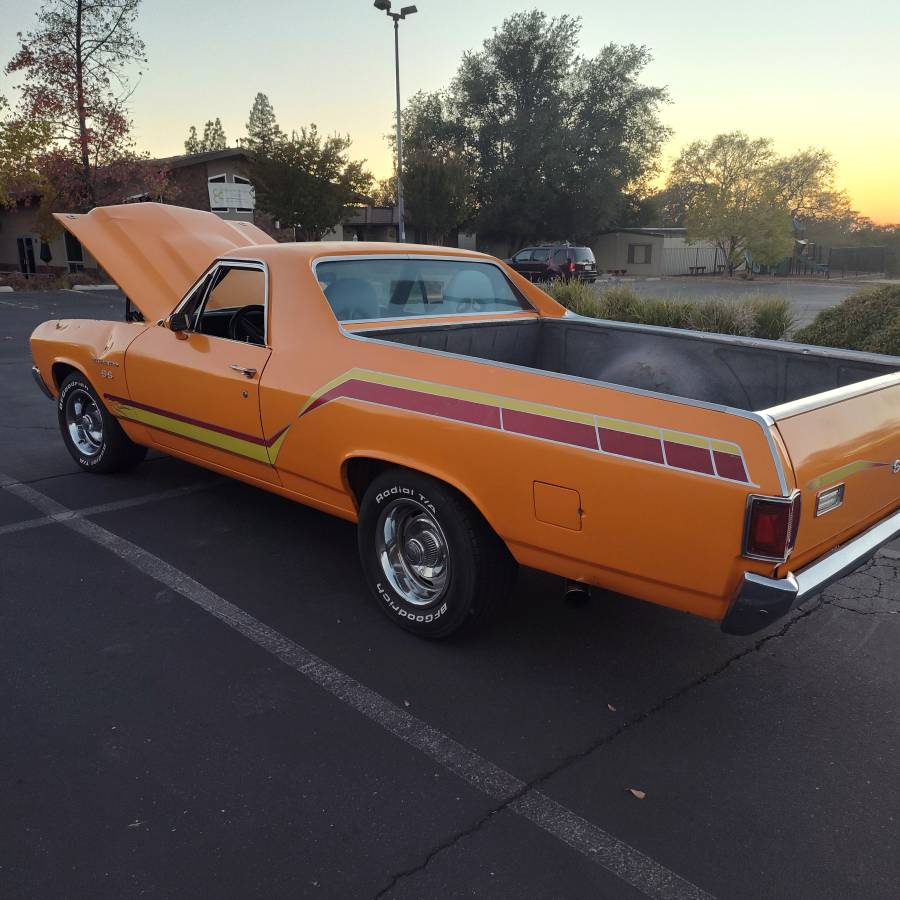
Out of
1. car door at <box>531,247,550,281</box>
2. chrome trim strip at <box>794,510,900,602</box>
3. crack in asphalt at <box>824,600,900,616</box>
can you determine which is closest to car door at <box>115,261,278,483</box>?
chrome trim strip at <box>794,510,900,602</box>

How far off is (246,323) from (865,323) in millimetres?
7054

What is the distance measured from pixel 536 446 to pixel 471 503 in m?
0.50

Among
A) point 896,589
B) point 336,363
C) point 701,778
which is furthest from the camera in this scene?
point 896,589

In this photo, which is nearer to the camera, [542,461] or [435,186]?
[542,461]

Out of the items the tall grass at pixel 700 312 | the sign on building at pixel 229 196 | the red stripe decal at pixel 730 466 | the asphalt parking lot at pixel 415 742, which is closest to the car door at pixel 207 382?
the asphalt parking lot at pixel 415 742

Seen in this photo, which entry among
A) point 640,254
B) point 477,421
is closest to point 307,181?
point 640,254

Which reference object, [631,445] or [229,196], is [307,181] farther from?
[631,445]

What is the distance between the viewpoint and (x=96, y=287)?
2725 centimetres

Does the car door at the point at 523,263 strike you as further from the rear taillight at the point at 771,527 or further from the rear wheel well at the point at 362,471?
the rear taillight at the point at 771,527

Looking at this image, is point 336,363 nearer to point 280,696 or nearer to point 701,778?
point 280,696

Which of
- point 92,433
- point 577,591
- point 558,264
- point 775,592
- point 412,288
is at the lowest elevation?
point 577,591

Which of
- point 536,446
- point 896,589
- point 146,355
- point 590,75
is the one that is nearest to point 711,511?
point 536,446

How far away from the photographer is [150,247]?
18.2 ft

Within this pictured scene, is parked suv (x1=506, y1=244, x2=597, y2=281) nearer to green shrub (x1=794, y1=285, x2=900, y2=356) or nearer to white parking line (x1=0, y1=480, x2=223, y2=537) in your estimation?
green shrub (x1=794, y1=285, x2=900, y2=356)
